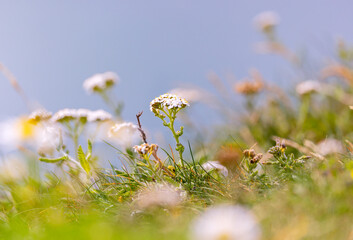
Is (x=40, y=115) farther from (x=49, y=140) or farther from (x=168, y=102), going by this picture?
(x=168, y=102)

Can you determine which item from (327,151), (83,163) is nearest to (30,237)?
(83,163)

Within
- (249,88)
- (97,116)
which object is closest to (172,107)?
(97,116)

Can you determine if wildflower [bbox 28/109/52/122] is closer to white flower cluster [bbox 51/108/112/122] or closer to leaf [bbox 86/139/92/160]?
white flower cluster [bbox 51/108/112/122]

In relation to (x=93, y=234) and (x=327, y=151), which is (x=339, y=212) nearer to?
(x=93, y=234)

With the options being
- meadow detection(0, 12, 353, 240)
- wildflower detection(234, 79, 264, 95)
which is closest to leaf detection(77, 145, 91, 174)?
meadow detection(0, 12, 353, 240)

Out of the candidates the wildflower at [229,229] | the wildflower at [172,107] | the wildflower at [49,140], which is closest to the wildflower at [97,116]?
the wildflower at [49,140]
